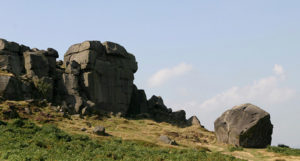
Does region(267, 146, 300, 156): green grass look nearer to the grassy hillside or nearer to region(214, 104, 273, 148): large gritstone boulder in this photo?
the grassy hillside

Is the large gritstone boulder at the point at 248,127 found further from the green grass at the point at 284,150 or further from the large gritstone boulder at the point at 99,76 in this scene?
the large gritstone boulder at the point at 99,76

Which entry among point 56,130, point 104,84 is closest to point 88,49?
point 104,84

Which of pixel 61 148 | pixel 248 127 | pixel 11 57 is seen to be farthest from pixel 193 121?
pixel 61 148

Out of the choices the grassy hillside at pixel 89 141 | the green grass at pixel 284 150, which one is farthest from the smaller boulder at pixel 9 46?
the green grass at pixel 284 150

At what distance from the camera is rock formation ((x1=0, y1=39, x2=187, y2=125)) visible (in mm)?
60594

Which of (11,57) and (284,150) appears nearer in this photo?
(284,150)

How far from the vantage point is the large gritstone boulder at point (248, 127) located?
48.2 meters

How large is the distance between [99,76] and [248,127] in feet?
116

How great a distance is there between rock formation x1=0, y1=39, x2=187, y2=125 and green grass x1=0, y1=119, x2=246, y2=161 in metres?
16.5

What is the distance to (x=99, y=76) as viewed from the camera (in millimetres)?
71250

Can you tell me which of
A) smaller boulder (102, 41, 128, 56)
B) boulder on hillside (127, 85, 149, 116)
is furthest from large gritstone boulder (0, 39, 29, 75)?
boulder on hillside (127, 85, 149, 116)

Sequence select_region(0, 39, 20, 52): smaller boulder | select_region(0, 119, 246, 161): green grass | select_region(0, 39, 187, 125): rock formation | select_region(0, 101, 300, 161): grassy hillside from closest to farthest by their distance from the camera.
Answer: select_region(0, 119, 246, 161): green grass → select_region(0, 101, 300, 161): grassy hillside → select_region(0, 39, 187, 125): rock formation → select_region(0, 39, 20, 52): smaller boulder

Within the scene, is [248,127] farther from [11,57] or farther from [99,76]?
[11,57]

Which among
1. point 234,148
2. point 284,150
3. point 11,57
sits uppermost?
point 11,57
